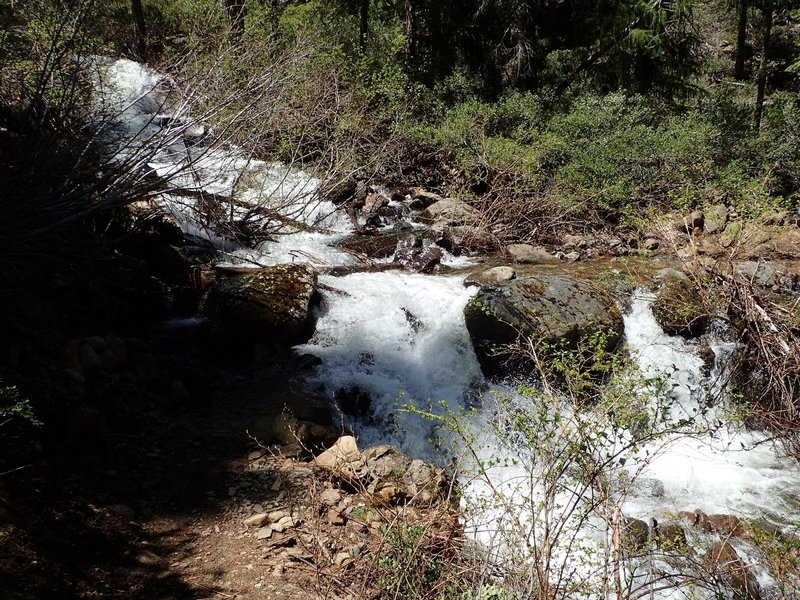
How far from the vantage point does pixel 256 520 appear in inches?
156

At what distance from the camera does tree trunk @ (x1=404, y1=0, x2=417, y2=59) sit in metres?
14.9

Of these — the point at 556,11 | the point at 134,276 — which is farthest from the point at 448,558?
the point at 556,11

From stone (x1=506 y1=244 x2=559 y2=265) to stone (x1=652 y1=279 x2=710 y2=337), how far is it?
2.56 metres

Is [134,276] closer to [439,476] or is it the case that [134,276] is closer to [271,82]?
[271,82]

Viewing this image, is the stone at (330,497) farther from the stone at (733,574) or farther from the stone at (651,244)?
the stone at (651,244)

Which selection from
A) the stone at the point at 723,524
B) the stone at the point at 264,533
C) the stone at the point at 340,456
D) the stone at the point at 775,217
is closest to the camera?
the stone at the point at 264,533

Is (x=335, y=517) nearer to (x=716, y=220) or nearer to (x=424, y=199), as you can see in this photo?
(x=716, y=220)

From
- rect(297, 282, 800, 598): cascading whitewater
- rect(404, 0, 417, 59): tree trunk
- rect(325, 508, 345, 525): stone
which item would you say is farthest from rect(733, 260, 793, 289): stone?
rect(404, 0, 417, 59): tree trunk

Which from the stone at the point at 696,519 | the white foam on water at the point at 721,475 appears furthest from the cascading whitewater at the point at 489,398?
the stone at the point at 696,519

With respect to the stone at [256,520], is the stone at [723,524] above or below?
below

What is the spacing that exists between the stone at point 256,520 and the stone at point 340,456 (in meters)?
0.70

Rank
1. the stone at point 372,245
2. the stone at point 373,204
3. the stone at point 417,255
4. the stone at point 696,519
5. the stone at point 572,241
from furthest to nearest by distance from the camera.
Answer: the stone at point 373,204 < the stone at point 572,241 < the stone at point 372,245 < the stone at point 417,255 < the stone at point 696,519

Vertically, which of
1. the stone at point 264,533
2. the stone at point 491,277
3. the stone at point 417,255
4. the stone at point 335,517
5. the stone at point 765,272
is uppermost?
the stone at point 417,255

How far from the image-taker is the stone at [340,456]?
4.51m
